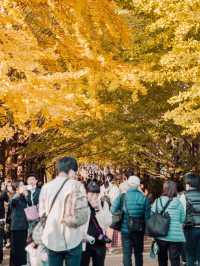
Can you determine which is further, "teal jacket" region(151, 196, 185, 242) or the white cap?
the white cap

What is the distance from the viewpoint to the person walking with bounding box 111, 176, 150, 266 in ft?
30.2

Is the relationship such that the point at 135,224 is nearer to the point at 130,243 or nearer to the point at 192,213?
the point at 130,243

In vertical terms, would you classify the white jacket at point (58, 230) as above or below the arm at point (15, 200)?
below

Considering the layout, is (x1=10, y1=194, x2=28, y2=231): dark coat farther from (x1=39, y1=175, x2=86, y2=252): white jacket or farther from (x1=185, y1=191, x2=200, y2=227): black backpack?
(x1=39, y1=175, x2=86, y2=252): white jacket

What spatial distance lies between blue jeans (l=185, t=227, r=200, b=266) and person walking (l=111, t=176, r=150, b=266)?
0.68 meters

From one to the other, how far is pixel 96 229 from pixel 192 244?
195 centimetres

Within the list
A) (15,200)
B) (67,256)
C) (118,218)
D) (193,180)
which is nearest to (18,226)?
(15,200)

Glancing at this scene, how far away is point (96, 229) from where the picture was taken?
8.12m

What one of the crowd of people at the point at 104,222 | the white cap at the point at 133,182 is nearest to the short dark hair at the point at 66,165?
the crowd of people at the point at 104,222

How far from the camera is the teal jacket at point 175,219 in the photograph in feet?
28.8

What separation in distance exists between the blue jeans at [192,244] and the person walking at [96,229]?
5.22 ft

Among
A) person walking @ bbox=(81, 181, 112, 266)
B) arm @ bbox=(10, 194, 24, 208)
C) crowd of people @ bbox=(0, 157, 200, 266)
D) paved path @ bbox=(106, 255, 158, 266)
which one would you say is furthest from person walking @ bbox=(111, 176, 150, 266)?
paved path @ bbox=(106, 255, 158, 266)

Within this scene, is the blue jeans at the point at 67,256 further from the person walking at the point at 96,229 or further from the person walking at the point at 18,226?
the person walking at the point at 18,226

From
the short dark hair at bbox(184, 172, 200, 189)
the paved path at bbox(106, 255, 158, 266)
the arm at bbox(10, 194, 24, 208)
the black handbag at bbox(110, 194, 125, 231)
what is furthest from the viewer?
the paved path at bbox(106, 255, 158, 266)
